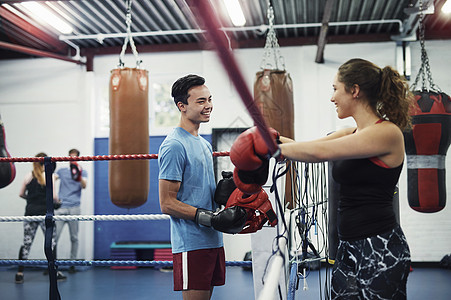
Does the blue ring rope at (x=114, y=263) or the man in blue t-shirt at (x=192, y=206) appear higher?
the man in blue t-shirt at (x=192, y=206)

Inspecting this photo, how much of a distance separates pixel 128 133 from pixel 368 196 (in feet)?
8.61

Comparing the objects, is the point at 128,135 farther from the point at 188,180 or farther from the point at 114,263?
the point at 188,180

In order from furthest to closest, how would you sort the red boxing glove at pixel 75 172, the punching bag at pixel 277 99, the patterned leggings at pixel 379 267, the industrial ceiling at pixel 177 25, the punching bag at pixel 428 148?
1. the red boxing glove at pixel 75 172
2. the industrial ceiling at pixel 177 25
3. the punching bag at pixel 277 99
4. the punching bag at pixel 428 148
5. the patterned leggings at pixel 379 267

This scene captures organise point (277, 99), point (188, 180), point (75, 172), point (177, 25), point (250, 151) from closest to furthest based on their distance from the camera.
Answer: point (250, 151) < point (188, 180) < point (277, 99) < point (75, 172) < point (177, 25)

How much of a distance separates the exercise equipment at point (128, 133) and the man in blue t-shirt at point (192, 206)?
6.14ft

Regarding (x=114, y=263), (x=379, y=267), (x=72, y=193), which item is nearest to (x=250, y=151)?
(x=379, y=267)

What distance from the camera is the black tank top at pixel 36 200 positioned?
15.7 feet

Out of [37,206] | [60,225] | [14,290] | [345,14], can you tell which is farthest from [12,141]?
[345,14]

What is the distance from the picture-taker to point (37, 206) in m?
4.81

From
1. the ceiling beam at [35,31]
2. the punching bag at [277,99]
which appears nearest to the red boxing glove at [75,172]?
the ceiling beam at [35,31]

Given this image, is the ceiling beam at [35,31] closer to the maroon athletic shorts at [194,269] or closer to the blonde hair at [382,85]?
the maroon athletic shorts at [194,269]

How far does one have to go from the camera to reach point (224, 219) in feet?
5.18

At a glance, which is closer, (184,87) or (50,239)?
(184,87)

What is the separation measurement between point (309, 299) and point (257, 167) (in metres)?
2.72
